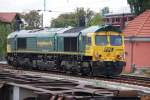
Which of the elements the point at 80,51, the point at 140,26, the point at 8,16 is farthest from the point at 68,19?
the point at 80,51

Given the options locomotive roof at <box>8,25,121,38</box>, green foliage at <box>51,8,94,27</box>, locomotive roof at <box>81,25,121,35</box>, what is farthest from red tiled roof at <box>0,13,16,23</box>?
locomotive roof at <box>81,25,121,35</box>

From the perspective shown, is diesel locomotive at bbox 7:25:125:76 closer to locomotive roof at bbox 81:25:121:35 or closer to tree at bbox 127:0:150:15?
locomotive roof at bbox 81:25:121:35

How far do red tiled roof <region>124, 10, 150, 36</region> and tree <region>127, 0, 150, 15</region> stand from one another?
1278 millimetres

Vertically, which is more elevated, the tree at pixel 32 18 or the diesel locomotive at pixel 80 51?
the tree at pixel 32 18

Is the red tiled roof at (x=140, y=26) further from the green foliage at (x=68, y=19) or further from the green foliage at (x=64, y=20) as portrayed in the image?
the green foliage at (x=64, y=20)

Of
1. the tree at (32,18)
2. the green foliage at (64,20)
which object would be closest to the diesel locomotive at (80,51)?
the tree at (32,18)

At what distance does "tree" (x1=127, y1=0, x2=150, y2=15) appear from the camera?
47.7 metres

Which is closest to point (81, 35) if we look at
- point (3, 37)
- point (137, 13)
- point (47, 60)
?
point (47, 60)

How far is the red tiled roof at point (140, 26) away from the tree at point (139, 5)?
1.28 metres

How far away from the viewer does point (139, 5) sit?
48906 mm

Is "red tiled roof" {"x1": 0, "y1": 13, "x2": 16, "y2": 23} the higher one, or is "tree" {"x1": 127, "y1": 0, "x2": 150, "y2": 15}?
"red tiled roof" {"x1": 0, "y1": 13, "x2": 16, "y2": 23}

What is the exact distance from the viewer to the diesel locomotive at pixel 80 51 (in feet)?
90.1

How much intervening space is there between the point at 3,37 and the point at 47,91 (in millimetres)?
56010

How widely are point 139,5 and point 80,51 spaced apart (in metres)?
21.7
